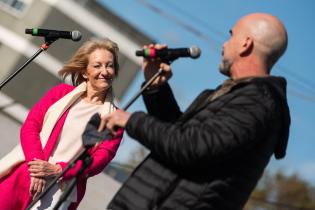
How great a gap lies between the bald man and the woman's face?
105 cm

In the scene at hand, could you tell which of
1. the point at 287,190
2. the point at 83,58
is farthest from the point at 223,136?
the point at 287,190

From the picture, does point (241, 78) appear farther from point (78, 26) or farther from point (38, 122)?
point (78, 26)

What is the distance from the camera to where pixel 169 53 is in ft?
6.57

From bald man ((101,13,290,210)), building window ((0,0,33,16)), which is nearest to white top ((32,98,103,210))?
bald man ((101,13,290,210))

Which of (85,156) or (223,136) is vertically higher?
(223,136)

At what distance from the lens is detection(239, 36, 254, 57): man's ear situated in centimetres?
195

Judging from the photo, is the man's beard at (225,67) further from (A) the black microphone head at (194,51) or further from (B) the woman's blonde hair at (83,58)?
(B) the woman's blonde hair at (83,58)

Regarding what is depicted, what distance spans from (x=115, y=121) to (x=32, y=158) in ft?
3.43

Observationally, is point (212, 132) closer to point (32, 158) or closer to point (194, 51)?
point (194, 51)

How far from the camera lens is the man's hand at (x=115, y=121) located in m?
1.86

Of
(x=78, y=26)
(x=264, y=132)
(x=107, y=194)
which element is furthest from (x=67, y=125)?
(x=78, y=26)

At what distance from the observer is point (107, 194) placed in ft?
26.6

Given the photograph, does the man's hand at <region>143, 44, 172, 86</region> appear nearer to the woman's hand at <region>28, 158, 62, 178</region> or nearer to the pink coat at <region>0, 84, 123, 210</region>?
the pink coat at <region>0, 84, 123, 210</region>

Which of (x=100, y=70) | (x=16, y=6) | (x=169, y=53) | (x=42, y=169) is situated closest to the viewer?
(x=169, y=53)
